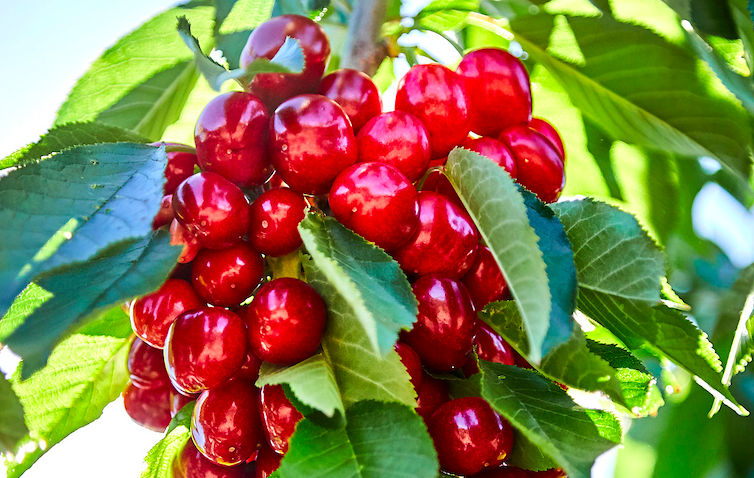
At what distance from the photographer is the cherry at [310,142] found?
408 millimetres

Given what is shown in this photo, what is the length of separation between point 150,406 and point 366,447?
9.3 inches

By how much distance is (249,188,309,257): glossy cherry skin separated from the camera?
41 centimetres

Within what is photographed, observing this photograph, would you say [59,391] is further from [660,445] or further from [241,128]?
[660,445]

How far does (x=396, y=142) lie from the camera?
0.43m

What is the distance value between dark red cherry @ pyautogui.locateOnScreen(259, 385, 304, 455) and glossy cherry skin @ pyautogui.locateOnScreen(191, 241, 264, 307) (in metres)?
0.07

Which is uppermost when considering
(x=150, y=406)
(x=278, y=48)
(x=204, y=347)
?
(x=278, y=48)

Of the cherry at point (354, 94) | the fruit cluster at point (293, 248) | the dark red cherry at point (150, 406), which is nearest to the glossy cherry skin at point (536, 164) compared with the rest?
the fruit cluster at point (293, 248)

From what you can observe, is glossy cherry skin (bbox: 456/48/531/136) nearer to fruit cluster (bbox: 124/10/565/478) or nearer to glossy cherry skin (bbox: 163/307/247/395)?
fruit cluster (bbox: 124/10/565/478)

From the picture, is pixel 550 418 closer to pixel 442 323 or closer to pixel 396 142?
pixel 442 323

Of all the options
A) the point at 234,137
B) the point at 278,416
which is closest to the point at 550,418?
the point at 278,416

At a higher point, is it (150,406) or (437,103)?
(437,103)

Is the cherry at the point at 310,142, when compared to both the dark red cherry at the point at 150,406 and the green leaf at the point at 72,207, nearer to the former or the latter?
the green leaf at the point at 72,207

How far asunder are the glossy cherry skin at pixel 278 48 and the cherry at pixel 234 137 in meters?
0.04

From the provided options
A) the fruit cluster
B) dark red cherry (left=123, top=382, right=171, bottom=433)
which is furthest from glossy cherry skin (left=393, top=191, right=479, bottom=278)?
dark red cherry (left=123, top=382, right=171, bottom=433)
